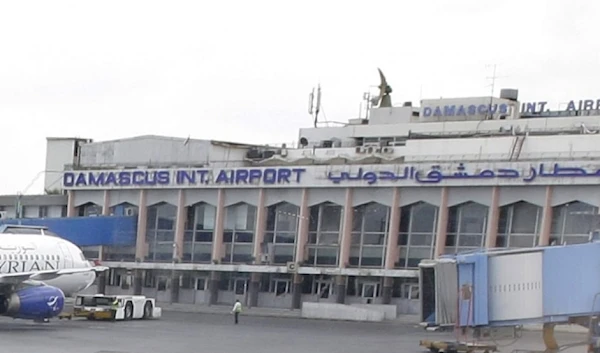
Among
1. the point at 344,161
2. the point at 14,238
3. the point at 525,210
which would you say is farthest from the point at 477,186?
the point at 14,238

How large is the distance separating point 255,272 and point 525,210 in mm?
20146

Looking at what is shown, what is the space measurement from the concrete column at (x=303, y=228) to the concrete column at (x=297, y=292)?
1.13 m

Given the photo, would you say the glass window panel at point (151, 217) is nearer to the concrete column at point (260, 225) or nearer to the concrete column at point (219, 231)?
the concrete column at point (219, 231)

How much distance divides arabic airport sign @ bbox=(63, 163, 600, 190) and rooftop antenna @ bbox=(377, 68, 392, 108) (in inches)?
788

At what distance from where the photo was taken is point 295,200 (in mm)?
82000

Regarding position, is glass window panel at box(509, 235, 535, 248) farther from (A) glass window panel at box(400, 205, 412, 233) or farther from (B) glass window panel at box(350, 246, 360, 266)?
(B) glass window panel at box(350, 246, 360, 266)

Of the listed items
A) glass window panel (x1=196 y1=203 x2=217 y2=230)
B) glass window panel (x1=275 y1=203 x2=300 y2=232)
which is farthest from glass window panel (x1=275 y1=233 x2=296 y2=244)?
glass window panel (x1=196 y1=203 x2=217 y2=230)

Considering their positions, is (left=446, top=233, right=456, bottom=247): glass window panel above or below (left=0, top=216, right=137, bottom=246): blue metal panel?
above

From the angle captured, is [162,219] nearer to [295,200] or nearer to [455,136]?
[295,200]

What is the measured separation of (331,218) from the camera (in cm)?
8100

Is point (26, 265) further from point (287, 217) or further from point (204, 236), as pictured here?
point (204, 236)

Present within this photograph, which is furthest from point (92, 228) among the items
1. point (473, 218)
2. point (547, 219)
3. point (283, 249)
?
point (547, 219)

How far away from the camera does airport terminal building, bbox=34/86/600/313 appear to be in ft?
239

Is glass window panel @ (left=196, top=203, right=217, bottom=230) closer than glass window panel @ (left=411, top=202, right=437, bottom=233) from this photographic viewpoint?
No
